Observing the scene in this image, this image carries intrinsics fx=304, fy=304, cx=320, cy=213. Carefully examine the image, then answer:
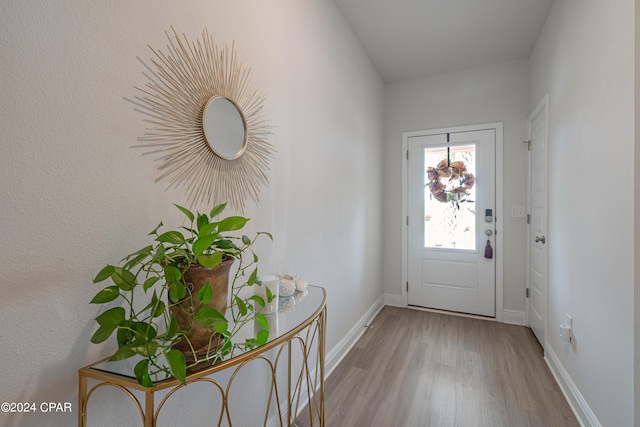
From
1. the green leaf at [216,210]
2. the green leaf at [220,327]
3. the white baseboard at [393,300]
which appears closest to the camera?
the green leaf at [220,327]

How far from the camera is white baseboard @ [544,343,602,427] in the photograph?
1.63 meters

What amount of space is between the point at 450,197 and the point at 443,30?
1644 mm

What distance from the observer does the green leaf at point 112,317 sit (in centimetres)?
68

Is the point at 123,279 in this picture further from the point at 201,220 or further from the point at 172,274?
the point at 201,220

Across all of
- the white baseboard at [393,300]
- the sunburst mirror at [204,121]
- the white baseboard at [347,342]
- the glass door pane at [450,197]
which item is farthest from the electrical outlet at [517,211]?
the sunburst mirror at [204,121]

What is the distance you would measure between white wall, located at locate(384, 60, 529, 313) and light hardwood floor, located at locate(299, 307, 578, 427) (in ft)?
2.48

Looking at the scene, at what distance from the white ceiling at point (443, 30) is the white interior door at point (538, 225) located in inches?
27.6

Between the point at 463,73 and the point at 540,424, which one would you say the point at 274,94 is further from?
the point at 463,73

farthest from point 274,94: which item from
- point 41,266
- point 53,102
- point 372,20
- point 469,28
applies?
point 469,28

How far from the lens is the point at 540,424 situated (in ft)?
5.53

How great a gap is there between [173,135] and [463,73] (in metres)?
3.36

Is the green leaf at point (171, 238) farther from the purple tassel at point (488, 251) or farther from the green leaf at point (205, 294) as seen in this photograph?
the purple tassel at point (488, 251)

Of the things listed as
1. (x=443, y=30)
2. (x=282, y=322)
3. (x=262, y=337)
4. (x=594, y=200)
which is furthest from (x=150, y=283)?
(x=443, y=30)

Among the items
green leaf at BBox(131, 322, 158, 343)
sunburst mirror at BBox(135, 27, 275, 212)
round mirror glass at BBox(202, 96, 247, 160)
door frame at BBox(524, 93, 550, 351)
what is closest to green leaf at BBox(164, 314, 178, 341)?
green leaf at BBox(131, 322, 158, 343)
